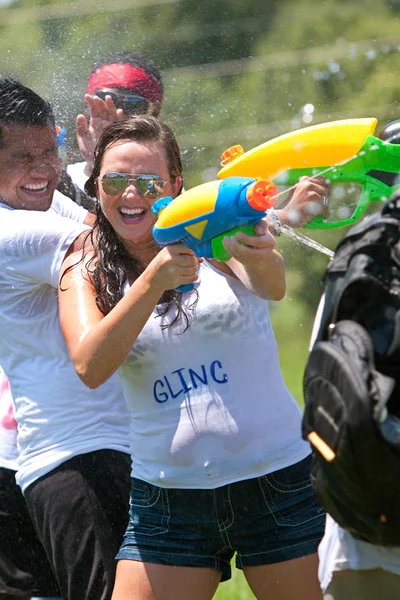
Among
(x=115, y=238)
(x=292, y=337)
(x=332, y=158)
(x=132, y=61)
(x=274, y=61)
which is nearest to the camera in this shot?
(x=332, y=158)

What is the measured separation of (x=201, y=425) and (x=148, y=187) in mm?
666

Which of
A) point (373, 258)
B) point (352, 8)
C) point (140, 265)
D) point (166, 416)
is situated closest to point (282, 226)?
point (140, 265)

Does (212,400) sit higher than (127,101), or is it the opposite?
(127,101)

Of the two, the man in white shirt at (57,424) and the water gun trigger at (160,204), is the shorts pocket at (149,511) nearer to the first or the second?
the man in white shirt at (57,424)

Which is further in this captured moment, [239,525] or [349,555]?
[239,525]

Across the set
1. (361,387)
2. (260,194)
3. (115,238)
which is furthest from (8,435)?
(361,387)

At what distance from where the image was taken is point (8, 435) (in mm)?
3732

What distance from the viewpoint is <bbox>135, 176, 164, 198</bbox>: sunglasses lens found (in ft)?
10.3

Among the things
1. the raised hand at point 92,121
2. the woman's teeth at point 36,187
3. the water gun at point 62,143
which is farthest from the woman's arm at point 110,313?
the raised hand at point 92,121

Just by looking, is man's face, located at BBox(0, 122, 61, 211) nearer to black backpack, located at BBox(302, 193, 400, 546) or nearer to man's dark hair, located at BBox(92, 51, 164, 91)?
man's dark hair, located at BBox(92, 51, 164, 91)

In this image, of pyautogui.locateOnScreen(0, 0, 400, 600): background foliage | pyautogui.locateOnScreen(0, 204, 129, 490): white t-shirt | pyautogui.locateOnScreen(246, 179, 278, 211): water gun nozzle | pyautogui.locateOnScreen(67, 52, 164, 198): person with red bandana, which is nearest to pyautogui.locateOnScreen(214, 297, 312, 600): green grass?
pyautogui.locateOnScreen(0, 0, 400, 600): background foliage

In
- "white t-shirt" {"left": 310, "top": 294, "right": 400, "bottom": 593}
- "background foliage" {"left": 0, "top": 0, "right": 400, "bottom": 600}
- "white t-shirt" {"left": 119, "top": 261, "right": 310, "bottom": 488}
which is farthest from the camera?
"background foliage" {"left": 0, "top": 0, "right": 400, "bottom": 600}

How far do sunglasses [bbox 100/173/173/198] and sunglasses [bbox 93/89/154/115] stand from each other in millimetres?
1034

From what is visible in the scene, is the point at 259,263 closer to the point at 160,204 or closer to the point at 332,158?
the point at 160,204
